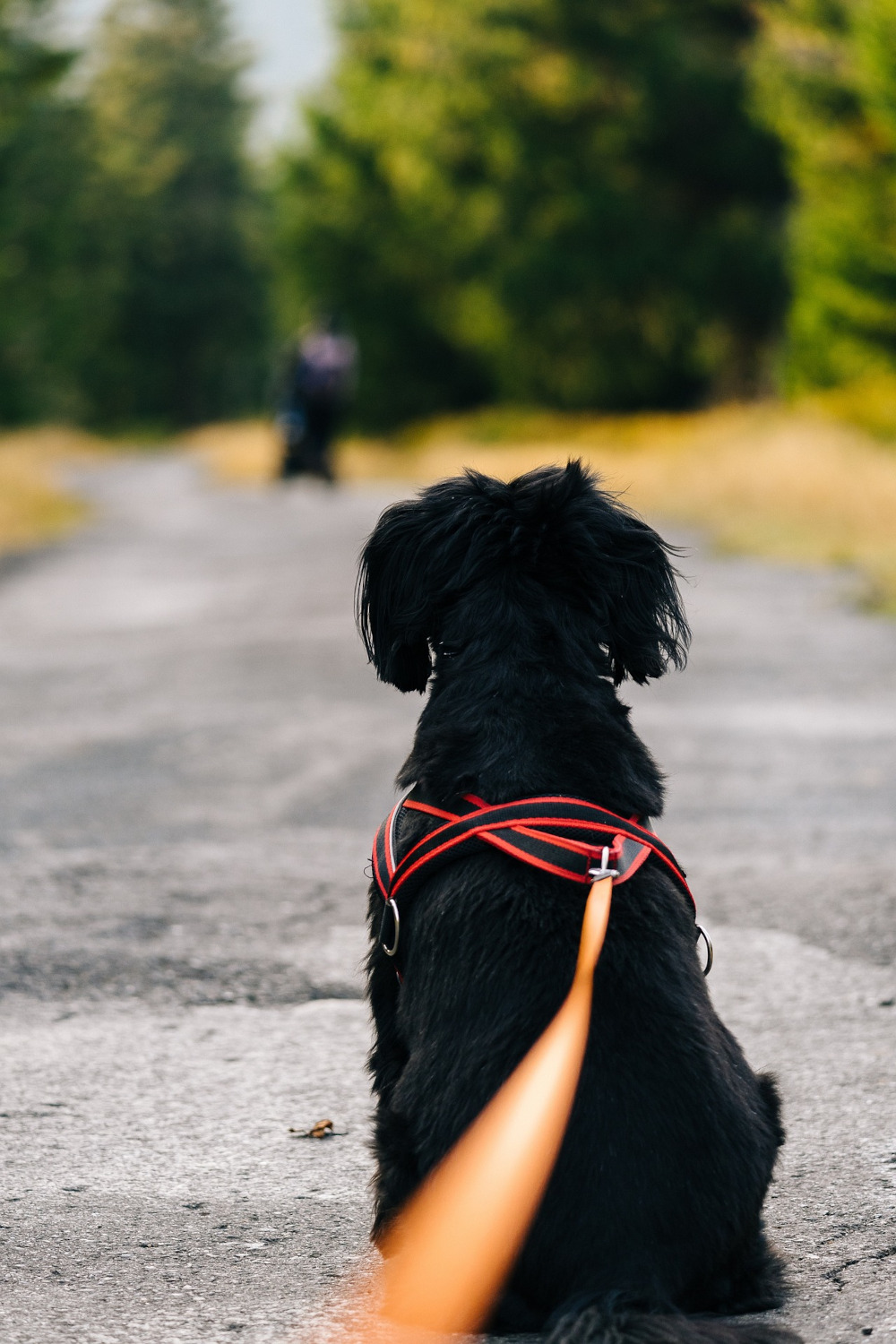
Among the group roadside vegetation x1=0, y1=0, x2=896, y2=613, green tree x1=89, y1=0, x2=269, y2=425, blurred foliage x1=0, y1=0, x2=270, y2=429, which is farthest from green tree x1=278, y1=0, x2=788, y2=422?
green tree x1=89, y1=0, x2=269, y2=425

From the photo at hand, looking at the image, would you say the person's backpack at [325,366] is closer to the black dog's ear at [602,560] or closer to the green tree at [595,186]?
the green tree at [595,186]

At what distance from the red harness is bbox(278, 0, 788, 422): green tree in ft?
102

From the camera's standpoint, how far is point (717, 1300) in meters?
2.38

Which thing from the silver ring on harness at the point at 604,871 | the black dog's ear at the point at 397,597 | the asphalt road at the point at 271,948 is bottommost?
the asphalt road at the point at 271,948

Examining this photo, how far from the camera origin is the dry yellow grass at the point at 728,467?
15.1 metres

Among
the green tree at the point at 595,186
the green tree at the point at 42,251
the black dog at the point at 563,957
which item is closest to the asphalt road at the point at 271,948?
the black dog at the point at 563,957

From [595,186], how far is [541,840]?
32840 millimetres

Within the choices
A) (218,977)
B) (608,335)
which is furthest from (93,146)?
(218,977)

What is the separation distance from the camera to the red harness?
8.20 feet

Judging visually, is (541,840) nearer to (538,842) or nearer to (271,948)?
(538,842)

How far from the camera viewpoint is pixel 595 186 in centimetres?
3356

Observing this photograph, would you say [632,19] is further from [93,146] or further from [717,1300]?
[93,146]

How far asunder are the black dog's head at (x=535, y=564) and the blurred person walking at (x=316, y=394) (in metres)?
19.7

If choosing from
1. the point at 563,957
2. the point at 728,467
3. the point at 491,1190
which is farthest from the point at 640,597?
the point at 728,467
